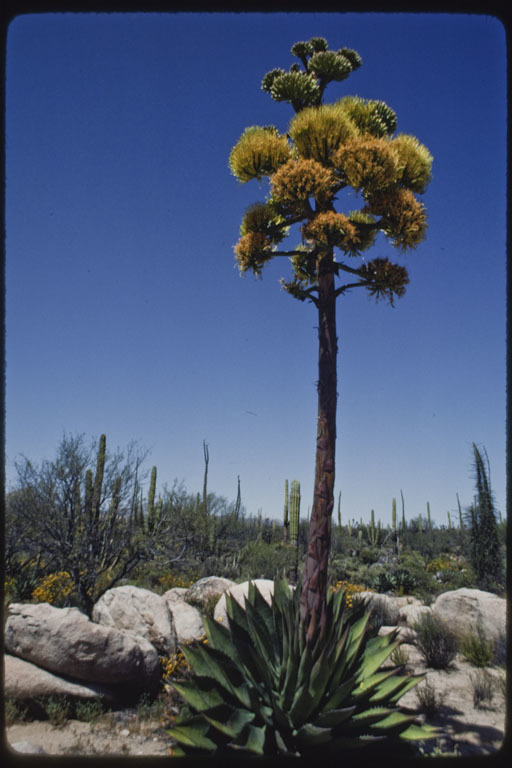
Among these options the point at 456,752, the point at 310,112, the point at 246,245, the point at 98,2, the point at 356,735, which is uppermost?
the point at 310,112

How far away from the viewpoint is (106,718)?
228 inches

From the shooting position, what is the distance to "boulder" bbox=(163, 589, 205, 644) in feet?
25.7

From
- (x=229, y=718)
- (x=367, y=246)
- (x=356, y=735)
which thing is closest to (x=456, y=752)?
(x=356, y=735)

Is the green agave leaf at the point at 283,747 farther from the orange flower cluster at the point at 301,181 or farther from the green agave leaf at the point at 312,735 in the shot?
the orange flower cluster at the point at 301,181

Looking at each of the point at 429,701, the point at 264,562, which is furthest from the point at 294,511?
the point at 429,701

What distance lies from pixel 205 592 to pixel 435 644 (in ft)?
15.5

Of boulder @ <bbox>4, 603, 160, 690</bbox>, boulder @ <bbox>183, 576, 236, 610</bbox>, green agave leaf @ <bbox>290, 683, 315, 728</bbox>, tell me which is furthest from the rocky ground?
boulder @ <bbox>183, 576, 236, 610</bbox>

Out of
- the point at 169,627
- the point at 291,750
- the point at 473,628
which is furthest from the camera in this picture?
the point at 473,628

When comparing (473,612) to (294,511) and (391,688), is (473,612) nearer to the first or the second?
(391,688)

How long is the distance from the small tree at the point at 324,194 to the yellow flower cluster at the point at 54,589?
6.52 meters

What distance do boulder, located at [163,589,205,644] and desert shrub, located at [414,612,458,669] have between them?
11.8ft

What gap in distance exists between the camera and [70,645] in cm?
605

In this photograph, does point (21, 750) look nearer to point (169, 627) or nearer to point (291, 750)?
point (291, 750)

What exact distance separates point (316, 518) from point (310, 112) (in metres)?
3.84
